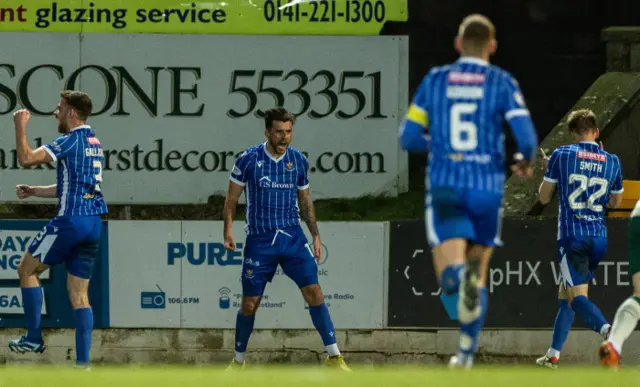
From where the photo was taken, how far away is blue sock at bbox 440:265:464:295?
8547mm

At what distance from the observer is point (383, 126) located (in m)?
17.6

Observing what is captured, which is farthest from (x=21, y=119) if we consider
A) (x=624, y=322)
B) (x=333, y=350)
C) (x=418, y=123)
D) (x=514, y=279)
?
(x=514, y=279)

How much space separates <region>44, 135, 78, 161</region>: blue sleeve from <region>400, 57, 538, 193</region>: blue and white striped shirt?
3.66 m

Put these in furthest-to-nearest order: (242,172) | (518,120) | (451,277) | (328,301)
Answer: (328,301) → (242,172) → (518,120) → (451,277)

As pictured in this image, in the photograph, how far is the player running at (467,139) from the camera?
869cm

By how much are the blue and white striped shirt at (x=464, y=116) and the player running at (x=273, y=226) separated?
12.4 feet

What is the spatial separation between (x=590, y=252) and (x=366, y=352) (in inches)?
103

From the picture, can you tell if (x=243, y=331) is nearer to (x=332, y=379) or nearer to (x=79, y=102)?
(x=79, y=102)

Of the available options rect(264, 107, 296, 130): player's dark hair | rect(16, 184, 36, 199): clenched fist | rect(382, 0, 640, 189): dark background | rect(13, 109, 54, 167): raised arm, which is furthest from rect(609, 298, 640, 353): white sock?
rect(382, 0, 640, 189): dark background

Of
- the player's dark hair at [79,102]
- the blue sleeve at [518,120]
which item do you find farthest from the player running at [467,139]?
the player's dark hair at [79,102]

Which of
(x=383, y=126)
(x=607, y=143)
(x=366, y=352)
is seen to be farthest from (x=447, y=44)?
(x=366, y=352)

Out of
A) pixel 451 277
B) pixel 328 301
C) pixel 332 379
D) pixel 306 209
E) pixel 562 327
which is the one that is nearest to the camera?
pixel 332 379

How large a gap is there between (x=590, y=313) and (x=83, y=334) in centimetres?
376

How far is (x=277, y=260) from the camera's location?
41.3 ft
